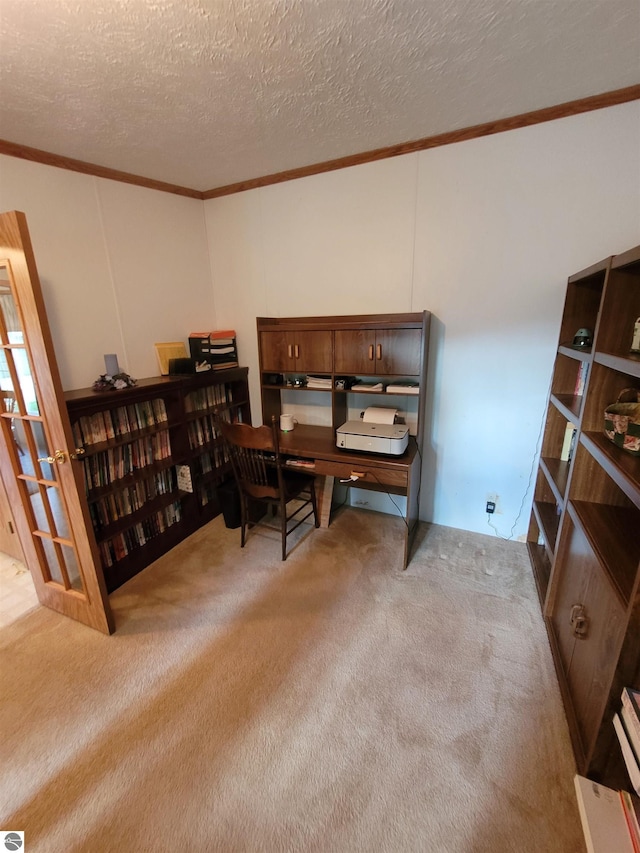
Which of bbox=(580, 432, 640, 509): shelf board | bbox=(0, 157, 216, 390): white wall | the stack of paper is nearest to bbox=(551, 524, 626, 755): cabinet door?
bbox=(580, 432, 640, 509): shelf board

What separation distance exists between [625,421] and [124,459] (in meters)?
2.67

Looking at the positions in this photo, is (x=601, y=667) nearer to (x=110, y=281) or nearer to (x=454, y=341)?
(x=454, y=341)

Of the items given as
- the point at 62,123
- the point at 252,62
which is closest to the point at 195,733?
the point at 252,62

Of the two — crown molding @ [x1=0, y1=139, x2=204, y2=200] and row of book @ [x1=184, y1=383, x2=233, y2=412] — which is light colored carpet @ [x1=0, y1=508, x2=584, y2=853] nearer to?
row of book @ [x1=184, y1=383, x2=233, y2=412]

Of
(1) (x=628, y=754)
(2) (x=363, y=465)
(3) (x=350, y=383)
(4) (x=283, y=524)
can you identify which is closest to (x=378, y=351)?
(3) (x=350, y=383)

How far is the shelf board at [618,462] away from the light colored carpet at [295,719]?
107 cm

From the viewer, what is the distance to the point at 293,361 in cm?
267

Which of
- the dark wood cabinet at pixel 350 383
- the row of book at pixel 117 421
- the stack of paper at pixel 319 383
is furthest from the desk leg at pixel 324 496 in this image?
the row of book at pixel 117 421

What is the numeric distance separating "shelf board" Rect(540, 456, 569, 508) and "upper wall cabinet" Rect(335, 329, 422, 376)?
0.97 metres

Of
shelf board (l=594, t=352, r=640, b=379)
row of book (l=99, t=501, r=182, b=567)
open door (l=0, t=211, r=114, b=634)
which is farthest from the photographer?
row of book (l=99, t=501, r=182, b=567)

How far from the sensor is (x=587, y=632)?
4.57ft

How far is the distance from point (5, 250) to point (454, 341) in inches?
96.5

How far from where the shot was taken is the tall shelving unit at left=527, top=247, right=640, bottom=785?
3.78ft

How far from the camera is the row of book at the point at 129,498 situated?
220 centimetres
